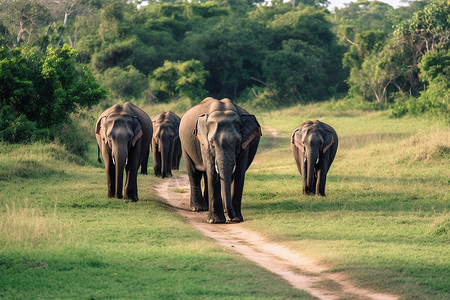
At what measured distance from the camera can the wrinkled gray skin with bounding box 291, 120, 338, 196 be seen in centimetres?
1634

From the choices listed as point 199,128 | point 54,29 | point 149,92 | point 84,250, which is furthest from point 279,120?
point 84,250

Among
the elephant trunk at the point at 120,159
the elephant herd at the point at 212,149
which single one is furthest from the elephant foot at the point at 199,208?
the elephant trunk at the point at 120,159

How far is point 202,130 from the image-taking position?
1348 centimetres

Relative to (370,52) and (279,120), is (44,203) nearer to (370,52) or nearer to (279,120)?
(279,120)

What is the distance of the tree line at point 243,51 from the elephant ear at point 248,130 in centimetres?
1358

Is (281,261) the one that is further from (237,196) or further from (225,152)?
(237,196)

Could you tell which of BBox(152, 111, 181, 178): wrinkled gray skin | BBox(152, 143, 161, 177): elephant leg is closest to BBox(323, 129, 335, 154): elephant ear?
BBox(152, 111, 181, 178): wrinkled gray skin

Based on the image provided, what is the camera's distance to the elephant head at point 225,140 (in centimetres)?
1281

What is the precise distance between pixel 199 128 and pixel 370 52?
3985 cm

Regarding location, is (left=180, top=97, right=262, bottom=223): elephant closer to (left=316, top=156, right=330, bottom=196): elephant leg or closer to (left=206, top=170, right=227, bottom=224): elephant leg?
(left=206, top=170, right=227, bottom=224): elephant leg

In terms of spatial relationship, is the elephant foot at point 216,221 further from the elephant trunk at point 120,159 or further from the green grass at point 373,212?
the elephant trunk at point 120,159

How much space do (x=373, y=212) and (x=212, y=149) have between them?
3337mm

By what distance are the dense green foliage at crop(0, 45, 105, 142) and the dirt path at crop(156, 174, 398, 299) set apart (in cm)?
812

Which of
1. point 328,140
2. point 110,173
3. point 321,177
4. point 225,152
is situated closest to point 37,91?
point 110,173
